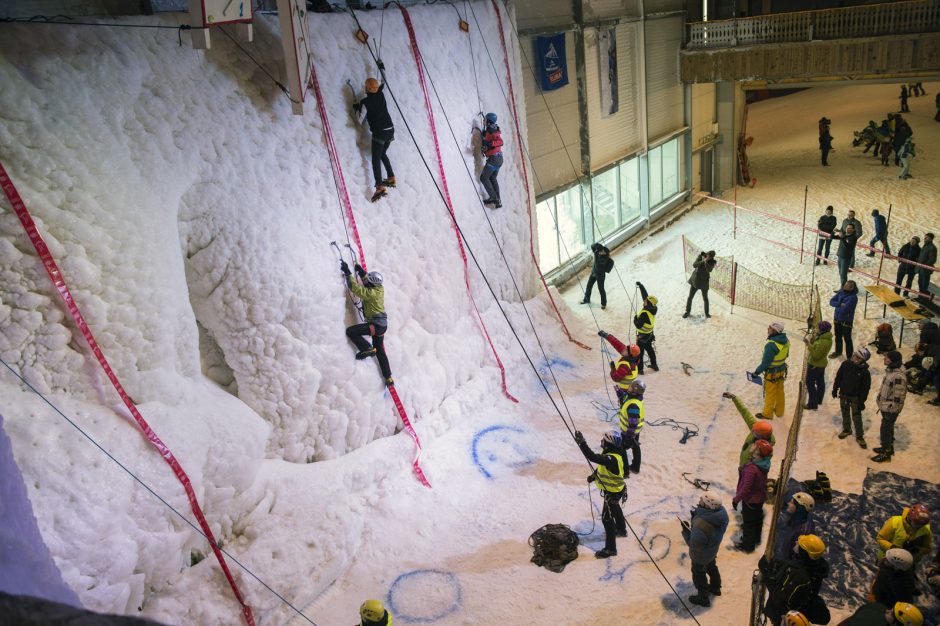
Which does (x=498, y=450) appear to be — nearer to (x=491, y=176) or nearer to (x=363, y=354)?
(x=363, y=354)

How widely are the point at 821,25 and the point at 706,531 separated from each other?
50.7 feet

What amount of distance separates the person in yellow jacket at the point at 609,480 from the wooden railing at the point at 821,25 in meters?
14.2

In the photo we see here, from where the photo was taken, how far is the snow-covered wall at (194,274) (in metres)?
7.03

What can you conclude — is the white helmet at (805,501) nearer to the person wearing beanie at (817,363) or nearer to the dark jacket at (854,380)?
the dark jacket at (854,380)

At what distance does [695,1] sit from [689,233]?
6631 millimetres

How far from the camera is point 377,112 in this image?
10.1 metres

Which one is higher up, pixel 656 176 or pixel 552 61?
pixel 552 61

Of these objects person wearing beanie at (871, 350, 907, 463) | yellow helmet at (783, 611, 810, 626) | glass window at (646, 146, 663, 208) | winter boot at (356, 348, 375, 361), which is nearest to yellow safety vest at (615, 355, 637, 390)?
person wearing beanie at (871, 350, 907, 463)

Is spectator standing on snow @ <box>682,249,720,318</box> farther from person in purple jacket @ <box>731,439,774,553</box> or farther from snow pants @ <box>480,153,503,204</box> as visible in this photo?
person in purple jacket @ <box>731,439,774,553</box>

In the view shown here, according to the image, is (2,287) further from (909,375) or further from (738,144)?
(738,144)

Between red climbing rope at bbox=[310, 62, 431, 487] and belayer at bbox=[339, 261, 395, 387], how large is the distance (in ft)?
1.31

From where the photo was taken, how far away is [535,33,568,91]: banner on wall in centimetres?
1530

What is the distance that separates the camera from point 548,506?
9.82 meters

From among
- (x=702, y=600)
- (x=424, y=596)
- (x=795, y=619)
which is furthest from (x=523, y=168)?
(x=795, y=619)
